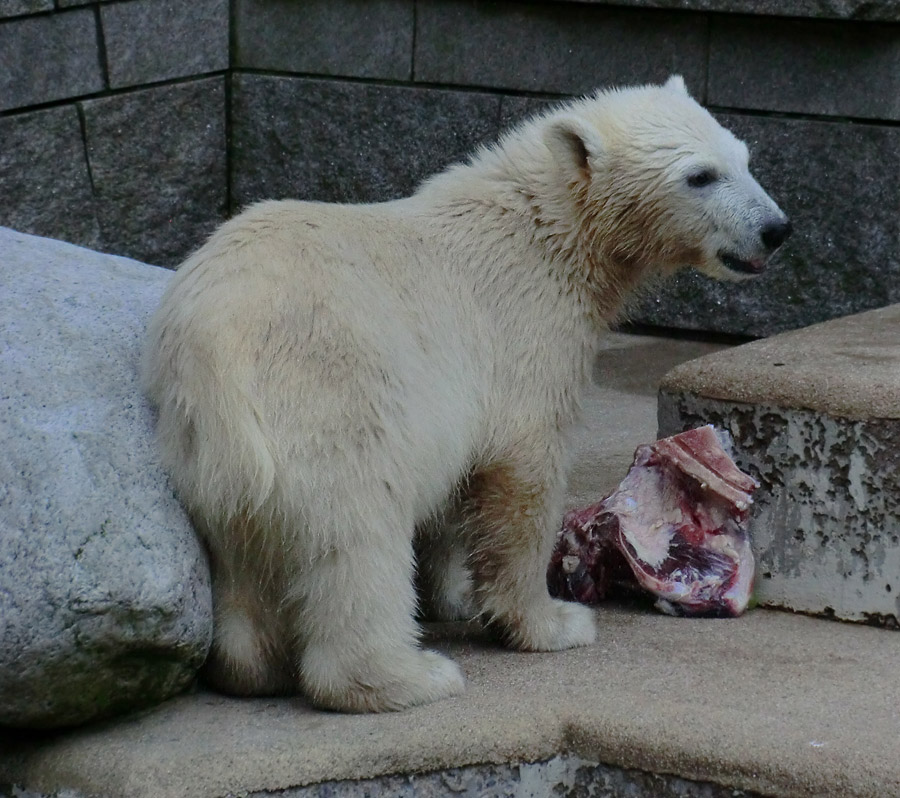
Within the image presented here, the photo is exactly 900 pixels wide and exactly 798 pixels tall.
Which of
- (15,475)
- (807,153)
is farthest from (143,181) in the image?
(15,475)

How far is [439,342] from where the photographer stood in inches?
119

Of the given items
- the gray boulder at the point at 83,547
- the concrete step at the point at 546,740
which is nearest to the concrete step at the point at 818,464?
the concrete step at the point at 546,740

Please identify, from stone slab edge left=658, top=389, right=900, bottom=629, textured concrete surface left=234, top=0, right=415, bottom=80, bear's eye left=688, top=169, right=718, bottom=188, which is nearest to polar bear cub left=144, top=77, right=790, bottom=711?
bear's eye left=688, top=169, right=718, bottom=188

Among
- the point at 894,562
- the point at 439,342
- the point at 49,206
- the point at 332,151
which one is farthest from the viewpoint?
the point at 332,151

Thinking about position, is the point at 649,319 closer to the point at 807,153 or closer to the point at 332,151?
the point at 807,153

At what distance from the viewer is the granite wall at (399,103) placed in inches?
224

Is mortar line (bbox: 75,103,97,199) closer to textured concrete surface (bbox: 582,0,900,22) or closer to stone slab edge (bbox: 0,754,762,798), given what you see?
textured concrete surface (bbox: 582,0,900,22)

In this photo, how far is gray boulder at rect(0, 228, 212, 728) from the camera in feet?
8.27

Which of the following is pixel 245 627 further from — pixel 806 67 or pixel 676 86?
pixel 806 67

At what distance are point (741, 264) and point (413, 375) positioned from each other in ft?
2.89

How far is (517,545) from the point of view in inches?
123

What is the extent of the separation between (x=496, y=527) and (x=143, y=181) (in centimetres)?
359

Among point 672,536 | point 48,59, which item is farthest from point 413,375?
point 48,59

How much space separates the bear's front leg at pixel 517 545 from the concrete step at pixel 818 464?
0.60 metres
